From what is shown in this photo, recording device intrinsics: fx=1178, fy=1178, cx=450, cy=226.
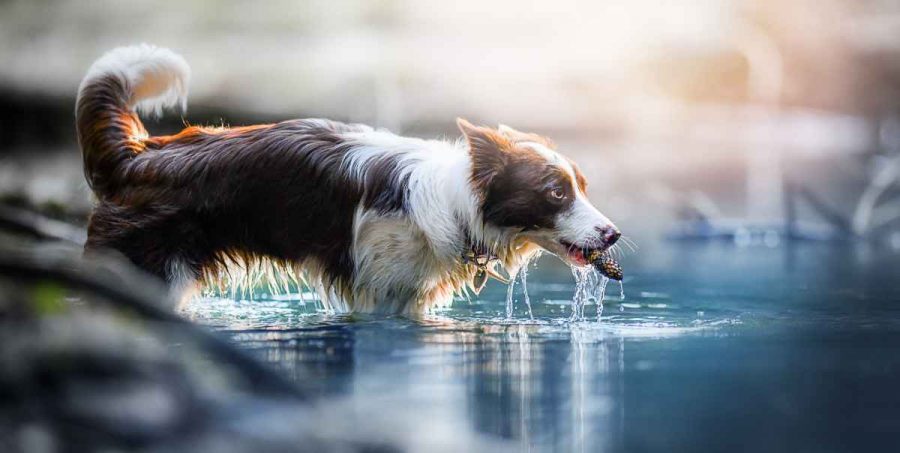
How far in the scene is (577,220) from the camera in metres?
3.92

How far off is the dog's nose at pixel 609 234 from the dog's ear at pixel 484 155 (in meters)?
0.40

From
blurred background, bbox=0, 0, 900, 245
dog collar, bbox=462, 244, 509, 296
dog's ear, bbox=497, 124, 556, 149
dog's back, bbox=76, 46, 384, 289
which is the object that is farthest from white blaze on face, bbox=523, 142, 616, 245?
blurred background, bbox=0, 0, 900, 245

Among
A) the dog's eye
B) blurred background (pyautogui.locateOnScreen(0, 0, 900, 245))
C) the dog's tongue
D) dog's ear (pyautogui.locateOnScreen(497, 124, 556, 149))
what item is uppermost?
blurred background (pyautogui.locateOnScreen(0, 0, 900, 245))

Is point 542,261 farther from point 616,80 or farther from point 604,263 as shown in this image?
point 604,263

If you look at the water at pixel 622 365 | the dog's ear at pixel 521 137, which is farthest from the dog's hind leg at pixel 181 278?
the dog's ear at pixel 521 137

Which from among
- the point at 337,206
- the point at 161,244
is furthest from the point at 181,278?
the point at 337,206

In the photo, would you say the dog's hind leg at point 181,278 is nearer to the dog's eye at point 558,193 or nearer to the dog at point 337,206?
the dog at point 337,206

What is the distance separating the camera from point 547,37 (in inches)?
407

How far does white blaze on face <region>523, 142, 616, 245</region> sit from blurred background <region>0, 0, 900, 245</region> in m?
5.57

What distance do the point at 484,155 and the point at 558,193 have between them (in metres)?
0.28

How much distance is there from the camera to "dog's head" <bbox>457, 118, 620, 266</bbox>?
12.9 feet

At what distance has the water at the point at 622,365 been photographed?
94.1 inches

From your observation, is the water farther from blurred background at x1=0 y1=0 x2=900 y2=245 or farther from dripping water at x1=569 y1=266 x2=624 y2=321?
blurred background at x1=0 y1=0 x2=900 y2=245

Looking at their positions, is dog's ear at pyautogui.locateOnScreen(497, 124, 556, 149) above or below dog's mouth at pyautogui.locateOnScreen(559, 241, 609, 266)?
above
